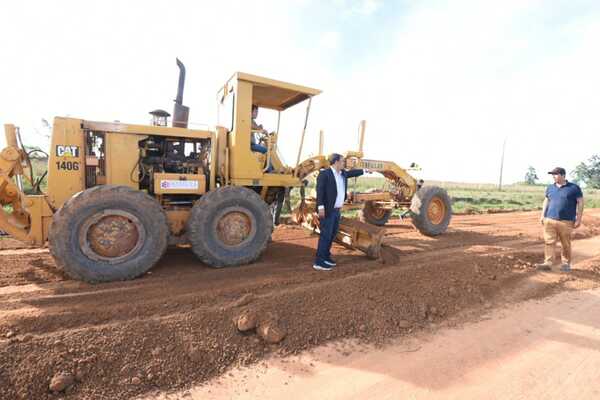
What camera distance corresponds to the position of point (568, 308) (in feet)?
13.1

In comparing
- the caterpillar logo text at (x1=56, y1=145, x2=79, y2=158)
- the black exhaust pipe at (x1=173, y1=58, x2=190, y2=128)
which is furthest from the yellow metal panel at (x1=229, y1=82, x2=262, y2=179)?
the caterpillar logo text at (x1=56, y1=145, x2=79, y2=158)

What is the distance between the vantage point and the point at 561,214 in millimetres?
5391

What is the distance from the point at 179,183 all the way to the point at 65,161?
1.44 metres

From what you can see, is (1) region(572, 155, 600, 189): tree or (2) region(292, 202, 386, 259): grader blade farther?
(1) region(572, 155, 600, 189): tree

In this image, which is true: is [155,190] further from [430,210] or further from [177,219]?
[430,210]

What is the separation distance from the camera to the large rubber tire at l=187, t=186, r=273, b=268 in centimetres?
446

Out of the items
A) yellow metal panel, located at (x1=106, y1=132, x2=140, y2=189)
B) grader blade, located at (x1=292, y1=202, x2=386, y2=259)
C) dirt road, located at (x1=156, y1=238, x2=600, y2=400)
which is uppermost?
yellow metal panel, located at (x1=106, y1=132, x2=140, y2=189)

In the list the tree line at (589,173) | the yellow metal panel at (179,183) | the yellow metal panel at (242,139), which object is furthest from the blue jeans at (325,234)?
the tree line at (589,173)

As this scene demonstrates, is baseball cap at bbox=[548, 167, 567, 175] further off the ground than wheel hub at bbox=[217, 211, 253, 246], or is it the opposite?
baseball cap at bbox=[548, 167, 567, 175]

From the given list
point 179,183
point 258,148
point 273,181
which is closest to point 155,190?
point 179,183

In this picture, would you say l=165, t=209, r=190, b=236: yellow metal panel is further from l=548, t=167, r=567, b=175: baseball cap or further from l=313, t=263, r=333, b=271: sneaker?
l=548, t=167, r=567, b=175: baseball cap

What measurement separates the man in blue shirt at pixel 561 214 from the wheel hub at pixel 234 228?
16.2 feet

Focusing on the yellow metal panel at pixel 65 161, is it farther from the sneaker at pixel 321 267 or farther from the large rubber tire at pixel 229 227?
the sneaker at pixel 321 267

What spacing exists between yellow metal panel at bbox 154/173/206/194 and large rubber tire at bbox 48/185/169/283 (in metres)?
0.56
